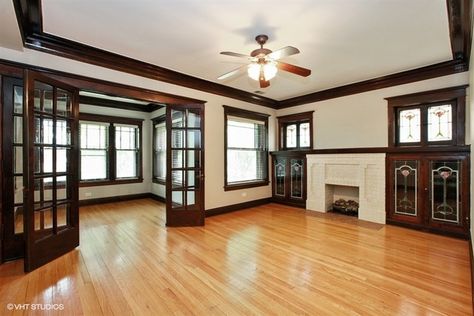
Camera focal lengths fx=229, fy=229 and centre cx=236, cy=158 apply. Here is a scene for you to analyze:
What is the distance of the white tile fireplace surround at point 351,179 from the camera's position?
4.39 meters

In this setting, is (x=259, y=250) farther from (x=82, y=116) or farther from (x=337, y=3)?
(x=82, y=116)

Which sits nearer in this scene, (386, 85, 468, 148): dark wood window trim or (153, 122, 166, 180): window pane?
(386, 85, 468, 148): dark wood window trim

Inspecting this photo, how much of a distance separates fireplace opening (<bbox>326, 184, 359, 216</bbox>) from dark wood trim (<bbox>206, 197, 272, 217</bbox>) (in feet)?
5.24

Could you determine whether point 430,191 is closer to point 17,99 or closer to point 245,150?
point 245,150

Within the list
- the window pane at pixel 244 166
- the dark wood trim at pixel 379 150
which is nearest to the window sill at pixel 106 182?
the window pane at pixel 244 166

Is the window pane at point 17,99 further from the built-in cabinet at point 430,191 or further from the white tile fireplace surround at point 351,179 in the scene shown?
the built-in cabinet at point 430,191

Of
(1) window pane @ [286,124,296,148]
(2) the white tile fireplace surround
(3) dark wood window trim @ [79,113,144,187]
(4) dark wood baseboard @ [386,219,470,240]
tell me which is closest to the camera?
(4) dark wood baseboard @ [386,219,470,240]

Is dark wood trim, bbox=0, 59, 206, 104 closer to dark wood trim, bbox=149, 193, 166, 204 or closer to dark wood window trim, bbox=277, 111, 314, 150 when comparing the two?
dark wood window trim, bbox=277, 111, 314, 150

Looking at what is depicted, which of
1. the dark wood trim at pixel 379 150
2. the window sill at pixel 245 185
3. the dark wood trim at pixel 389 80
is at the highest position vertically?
the dark wood trim at pixel 389 80

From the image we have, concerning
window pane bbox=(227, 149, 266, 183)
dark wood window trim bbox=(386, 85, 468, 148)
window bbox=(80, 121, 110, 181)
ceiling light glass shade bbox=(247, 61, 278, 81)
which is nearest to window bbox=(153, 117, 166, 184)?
window bbox=(80, 121, 110, 181)

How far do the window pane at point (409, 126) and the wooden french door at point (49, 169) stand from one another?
5.44 metres

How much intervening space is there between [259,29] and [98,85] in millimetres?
2469

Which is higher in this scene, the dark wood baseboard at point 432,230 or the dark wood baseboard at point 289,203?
the dark wood baseboard at point 289,203

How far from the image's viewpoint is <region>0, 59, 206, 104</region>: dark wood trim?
2.75 meters
